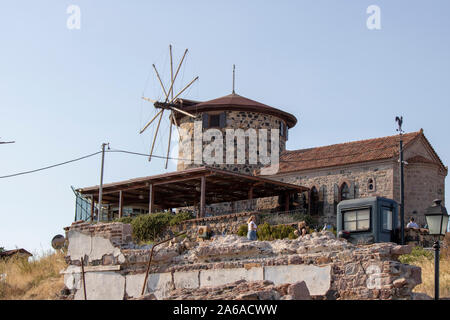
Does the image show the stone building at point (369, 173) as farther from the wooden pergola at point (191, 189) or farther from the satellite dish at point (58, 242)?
the satellite dish at point (58, 242)

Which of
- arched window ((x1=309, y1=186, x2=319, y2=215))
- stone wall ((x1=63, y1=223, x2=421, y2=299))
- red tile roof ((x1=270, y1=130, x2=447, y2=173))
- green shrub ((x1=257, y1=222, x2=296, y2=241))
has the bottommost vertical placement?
stone wall ((x1=63, y1=223, x2=421, y2=299))

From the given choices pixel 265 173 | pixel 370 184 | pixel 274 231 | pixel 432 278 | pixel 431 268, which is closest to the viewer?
pixel 432 278

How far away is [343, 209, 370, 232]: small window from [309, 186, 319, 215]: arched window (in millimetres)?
13400

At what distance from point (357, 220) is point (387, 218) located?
1.18 metres

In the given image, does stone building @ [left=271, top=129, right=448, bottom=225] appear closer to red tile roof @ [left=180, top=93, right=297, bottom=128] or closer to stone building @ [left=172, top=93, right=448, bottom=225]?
stone building @ [left=172, top=93, right=448, bottom=225]

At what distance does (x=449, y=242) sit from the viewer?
2097 centimetres

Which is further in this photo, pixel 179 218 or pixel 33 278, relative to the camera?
pixel 179 218

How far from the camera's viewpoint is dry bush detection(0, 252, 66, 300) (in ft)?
54.6

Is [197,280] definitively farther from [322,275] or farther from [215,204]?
[215,204]

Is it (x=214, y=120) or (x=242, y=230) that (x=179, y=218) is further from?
(x=214, y=120)

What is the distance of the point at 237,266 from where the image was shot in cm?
1306

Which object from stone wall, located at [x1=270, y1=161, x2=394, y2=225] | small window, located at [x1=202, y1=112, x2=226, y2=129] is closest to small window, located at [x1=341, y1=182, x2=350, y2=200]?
stone wall, located at [x1=270, y1=161, x2=394, y2=225]

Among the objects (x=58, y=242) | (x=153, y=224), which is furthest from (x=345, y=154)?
(x=58, y=242)
